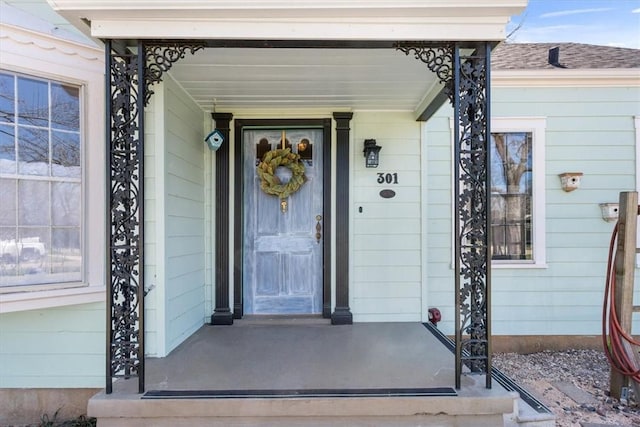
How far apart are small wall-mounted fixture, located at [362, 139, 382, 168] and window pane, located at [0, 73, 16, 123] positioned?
2879 millimetres

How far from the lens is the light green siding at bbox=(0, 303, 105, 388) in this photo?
294 cm

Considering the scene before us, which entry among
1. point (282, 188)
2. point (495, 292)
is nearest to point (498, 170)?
point (495, 292)

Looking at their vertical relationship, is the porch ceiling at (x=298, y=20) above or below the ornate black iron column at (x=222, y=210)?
above

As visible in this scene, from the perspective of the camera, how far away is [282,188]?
4.02 meters

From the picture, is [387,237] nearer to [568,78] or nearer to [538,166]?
[538,166]

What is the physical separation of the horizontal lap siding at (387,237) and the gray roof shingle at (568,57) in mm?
1540

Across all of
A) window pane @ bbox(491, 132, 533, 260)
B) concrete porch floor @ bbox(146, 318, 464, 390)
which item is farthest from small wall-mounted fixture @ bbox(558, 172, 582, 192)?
concrete porch floor @ bbox(146, 318, 464, 390)

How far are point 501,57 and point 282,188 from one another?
10.4 feet

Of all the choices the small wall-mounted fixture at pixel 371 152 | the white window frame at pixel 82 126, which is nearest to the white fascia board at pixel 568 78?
the small wall-mounted fixture at pixel 371 152

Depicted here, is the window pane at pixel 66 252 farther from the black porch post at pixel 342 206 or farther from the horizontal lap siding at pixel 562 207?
the horizontal lap siding at pixel 562 207

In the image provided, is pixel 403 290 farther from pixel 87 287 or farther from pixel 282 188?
pixel 87 287

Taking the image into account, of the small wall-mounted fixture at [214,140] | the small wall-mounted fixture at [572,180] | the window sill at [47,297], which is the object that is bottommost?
the window sill at [47,297]

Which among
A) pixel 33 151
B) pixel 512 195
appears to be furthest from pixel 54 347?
pixel 512 195

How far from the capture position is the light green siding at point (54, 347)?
2938mm
